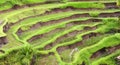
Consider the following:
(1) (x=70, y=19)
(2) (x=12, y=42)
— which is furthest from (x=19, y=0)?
(2) (x=12, y=42)

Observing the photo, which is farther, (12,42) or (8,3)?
(8,3)

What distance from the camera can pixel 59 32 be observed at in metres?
36.6

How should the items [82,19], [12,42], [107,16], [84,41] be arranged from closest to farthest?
1. [12,42]
2. [84,41]
3. [82,19]
4. [107,16]

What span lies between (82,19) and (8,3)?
8.77m

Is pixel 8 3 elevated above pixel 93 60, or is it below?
above

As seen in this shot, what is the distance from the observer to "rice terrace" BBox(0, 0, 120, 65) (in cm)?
3017

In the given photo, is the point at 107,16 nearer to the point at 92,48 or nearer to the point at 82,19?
the point at 82,19

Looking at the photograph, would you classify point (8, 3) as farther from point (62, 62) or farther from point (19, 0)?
point (62, 62)

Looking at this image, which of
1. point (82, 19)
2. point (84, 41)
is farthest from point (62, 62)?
point (82, 19)

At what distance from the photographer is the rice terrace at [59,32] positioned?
30.2 m

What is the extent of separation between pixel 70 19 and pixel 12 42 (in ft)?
35.7

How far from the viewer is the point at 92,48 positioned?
108 feet

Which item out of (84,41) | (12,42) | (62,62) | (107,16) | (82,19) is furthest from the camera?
(107,16)

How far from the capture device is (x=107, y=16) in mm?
43062
